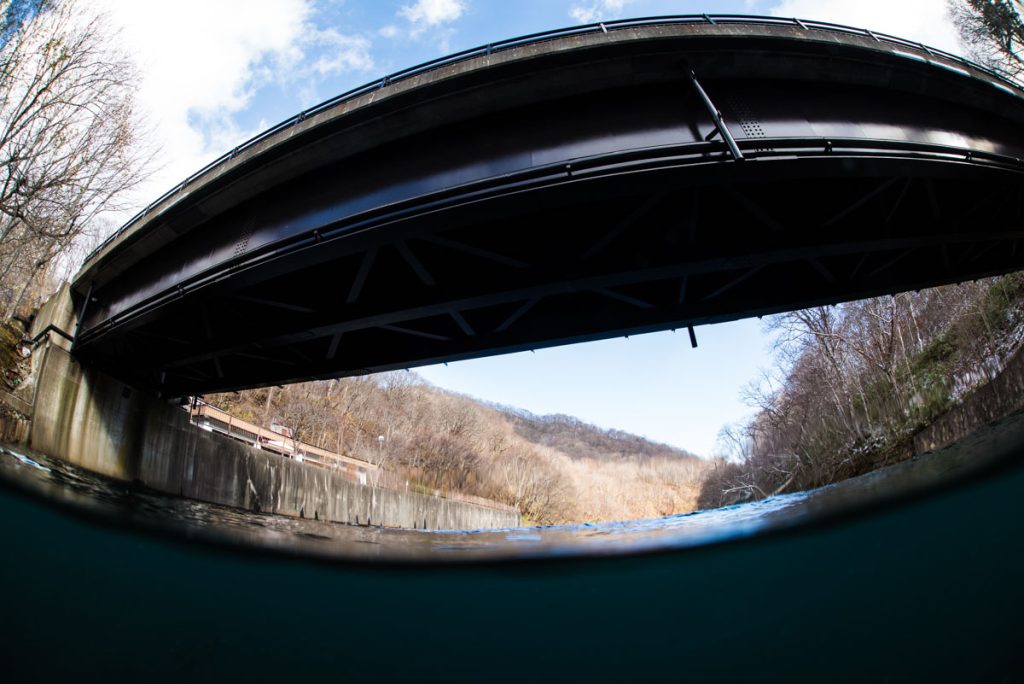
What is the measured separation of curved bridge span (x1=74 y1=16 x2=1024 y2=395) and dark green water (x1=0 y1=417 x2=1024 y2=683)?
4.37 m

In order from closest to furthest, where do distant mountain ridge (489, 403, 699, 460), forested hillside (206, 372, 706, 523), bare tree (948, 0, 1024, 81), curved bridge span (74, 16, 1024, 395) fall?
curved bridge span (74, 16, 1024, 395) < bare tree (948, 0, 1024, 81) < forested hillside (206, 372, 706, 523) < distant mountain ridge (489, 403, 699, 460)

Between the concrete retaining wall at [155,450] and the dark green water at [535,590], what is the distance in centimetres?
106

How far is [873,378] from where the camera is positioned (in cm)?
1973

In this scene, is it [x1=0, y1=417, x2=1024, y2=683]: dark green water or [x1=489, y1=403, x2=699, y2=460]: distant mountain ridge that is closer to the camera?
[x1=0, y1=417, x2=1024, y2=683]: dark green water

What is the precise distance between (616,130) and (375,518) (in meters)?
15.6

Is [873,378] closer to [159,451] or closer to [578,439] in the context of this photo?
[159,451]

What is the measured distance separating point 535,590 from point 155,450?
396 inches

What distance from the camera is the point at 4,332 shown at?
9758 millimetres

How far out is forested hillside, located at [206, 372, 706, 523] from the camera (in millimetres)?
33406

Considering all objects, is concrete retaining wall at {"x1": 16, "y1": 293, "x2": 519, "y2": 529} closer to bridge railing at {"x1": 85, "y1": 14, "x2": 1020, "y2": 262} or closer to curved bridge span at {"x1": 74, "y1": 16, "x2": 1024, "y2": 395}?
curved bridge span at {"x1": 74, "y1": 16, "x2": 1024, "y2": 395}

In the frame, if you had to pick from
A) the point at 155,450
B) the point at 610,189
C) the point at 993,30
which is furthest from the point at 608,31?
the point at 993,30

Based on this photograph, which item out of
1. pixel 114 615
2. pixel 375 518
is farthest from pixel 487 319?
pixel 114 615

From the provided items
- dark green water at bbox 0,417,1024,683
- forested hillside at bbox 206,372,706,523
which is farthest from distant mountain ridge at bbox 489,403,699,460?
dark green water at bbox 0,417,1024,683

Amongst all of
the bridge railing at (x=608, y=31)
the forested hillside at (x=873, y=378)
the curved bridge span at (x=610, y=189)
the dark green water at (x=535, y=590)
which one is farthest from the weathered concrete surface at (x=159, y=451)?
the forested hillside at (x=873, y=378)
